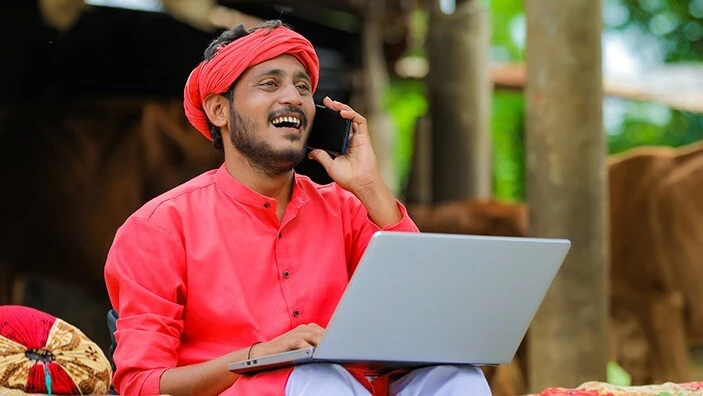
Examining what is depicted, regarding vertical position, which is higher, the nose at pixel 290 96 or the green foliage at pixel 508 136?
the nose at pixel 290 96

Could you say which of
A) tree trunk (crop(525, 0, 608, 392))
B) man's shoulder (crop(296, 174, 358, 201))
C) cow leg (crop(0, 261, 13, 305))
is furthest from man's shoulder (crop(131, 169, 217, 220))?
cow leg (crop(0, 261, 13, 305))

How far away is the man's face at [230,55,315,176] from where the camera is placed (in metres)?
3.31

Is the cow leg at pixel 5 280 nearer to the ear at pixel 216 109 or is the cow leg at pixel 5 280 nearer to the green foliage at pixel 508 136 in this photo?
the ear at pixel 216 109

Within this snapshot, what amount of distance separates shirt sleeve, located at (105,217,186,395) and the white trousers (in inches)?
13.3

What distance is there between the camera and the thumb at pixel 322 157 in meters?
3.45

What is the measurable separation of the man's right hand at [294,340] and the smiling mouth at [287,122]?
579mm

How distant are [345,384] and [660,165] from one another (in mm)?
5994

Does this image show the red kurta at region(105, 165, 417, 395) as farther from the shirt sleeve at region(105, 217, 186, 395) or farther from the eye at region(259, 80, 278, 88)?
the eye at region(259, 80, 278, 88)

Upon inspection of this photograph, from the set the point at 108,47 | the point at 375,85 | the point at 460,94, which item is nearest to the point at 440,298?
the point at 108,47

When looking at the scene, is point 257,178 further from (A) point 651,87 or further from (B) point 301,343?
(A) point 651,87

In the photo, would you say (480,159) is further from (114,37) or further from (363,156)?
(363,156)

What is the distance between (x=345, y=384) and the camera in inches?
116

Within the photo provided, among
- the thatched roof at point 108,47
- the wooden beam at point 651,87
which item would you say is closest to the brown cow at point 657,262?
the thatched roof at point 108,47

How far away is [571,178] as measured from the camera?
582 centimetres
